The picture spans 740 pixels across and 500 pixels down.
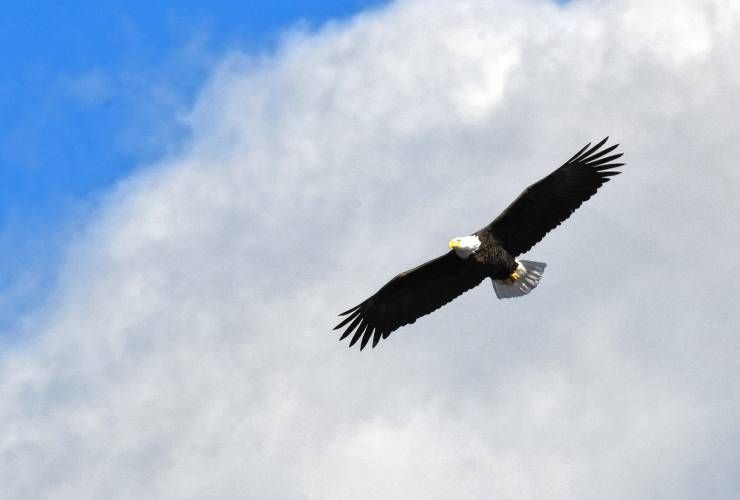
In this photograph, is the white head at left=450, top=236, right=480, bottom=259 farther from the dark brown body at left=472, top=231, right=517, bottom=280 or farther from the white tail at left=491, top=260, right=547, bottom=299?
the white tail at left=491, top=260, right=547, bottom=299

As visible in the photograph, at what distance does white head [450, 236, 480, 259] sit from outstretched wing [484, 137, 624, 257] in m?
0.27

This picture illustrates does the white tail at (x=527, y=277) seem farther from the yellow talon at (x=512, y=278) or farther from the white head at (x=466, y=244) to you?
the white head at (x=466, y=244)

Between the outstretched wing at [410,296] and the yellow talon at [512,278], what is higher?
the outstretched wing at [410,296]

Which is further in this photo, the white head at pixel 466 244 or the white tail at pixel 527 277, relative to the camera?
the white tail at pixel 527 277

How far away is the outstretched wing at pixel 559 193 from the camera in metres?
20.3

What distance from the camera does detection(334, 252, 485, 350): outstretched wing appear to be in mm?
21672

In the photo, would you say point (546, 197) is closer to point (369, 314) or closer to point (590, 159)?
point (590, 159)

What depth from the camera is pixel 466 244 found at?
2070 cm

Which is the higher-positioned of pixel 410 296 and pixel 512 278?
pixel 410 296

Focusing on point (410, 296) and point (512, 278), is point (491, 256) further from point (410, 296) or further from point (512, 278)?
point (410, 296)

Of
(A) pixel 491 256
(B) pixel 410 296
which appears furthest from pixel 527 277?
(B) pixel 410 296

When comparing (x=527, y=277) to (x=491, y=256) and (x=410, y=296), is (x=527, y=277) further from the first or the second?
(x=410, y=296)

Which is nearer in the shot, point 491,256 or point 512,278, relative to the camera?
point 491,256

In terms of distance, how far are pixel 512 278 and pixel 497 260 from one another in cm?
77
